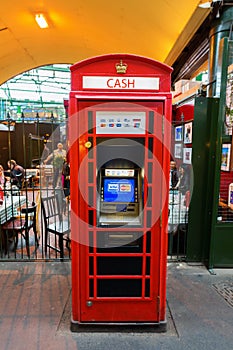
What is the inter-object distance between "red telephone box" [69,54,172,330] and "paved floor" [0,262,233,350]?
0.15 meters

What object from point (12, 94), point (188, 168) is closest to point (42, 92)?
point (12, 94)

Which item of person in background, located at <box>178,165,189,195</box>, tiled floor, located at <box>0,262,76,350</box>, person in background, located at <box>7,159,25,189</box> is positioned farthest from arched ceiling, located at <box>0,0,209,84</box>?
tiled floor, located at <box>0,262,76,350</box>

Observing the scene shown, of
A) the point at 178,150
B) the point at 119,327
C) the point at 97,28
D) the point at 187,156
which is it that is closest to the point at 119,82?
the point at 187,156

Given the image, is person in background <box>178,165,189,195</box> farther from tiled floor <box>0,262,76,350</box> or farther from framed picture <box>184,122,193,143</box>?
tiled floor <box>0,262,76,350</box>

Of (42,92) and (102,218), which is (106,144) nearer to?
(102,218)

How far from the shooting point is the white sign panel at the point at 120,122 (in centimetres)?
200

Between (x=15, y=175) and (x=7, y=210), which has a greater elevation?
(x=15, y=175)

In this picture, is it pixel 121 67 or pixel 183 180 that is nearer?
pixel 121 67

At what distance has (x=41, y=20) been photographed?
520 centimetres

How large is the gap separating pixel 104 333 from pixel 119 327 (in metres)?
0.14

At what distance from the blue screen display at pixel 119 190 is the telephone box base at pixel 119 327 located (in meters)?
1.10

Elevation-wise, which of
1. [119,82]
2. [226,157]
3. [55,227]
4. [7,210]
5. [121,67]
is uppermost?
[121,67]

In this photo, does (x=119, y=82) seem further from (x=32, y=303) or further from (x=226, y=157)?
(x=32, y=303)

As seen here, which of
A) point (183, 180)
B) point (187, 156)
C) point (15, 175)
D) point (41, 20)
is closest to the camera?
point (187, 156)
